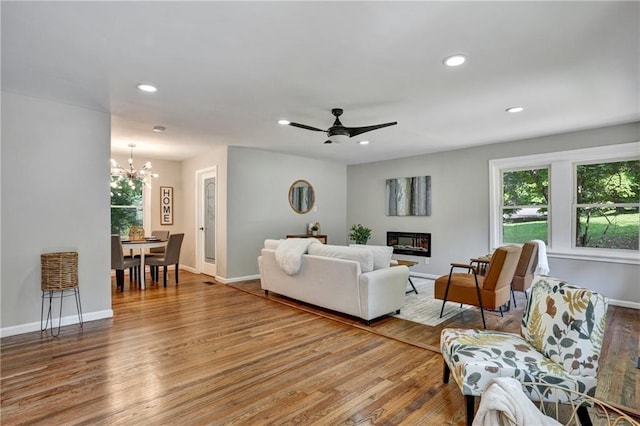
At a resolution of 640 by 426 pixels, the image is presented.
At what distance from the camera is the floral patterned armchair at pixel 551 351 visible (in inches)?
A: 69.9

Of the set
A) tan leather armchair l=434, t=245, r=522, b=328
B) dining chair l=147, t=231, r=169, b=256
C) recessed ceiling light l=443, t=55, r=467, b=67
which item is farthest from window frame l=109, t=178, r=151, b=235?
recessed ceiling light l=443, t=55, r=467, b=67

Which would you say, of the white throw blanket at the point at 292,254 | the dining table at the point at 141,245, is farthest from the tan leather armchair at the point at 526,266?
the dining table at the point at 141,245

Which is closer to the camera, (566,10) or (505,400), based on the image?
(505,400)

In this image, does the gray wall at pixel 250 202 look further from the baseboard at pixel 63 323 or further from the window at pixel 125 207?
the baseboard at pixel 63 323

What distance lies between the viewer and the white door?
6.48 metres

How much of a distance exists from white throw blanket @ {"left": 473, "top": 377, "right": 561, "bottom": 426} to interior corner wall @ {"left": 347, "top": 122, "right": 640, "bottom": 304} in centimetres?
450

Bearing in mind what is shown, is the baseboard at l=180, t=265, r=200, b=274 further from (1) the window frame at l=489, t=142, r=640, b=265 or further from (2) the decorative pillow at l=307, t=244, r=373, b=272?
(1) the window frame at l=489, t=142, r=640, b=265

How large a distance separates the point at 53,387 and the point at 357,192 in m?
6.49

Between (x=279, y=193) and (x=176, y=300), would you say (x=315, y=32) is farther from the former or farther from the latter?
(x=279, y=193)

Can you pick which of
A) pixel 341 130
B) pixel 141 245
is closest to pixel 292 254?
pixel 341 130

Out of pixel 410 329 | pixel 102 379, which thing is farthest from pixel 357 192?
pixel 102 379

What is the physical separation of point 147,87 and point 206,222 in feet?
12.9

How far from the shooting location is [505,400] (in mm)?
1221

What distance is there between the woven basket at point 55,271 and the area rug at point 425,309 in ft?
12.3
